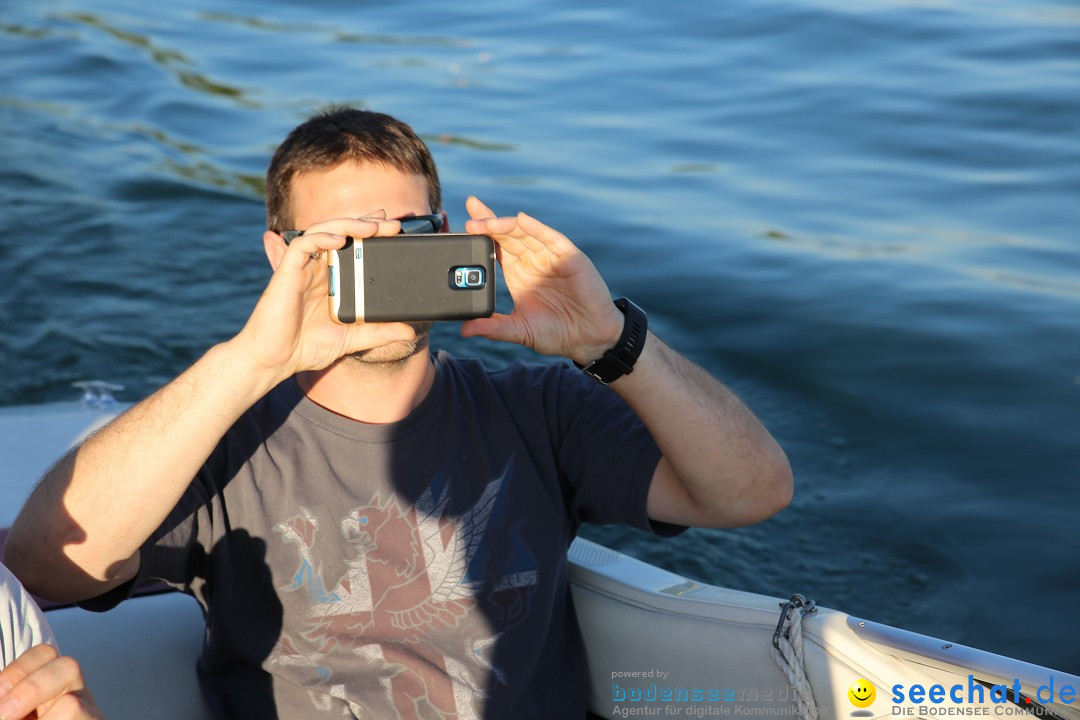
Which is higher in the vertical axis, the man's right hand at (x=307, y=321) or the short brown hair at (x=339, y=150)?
the short brown hair at (x=339, y=150)

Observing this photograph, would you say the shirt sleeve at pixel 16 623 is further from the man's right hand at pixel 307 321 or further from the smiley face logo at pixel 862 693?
the smiley face logo at pixel 862 693

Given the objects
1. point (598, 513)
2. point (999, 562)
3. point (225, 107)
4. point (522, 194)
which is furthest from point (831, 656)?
point (225, 107)

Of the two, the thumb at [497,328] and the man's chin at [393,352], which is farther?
the man's chin at [393,352]

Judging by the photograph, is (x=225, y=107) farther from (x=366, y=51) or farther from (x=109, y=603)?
(x=109, y=603)

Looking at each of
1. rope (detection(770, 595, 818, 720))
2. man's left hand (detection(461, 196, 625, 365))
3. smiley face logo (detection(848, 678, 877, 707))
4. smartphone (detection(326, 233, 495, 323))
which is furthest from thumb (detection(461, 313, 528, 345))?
smiley face logo (detection(848, 678, 877, 707))

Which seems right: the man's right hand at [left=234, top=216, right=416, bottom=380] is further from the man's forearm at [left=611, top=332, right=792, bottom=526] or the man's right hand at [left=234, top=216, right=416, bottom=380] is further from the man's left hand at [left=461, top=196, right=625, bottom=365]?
the man's forearm at [left=611, top=332, right=792, bottom=526]

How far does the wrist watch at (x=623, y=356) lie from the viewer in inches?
80.7

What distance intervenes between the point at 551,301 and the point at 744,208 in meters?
4.97

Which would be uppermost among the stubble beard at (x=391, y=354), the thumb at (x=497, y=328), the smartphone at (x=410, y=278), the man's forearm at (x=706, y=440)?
the smartphone at (x=410, y=278)

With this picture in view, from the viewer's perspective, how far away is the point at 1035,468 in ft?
14.9

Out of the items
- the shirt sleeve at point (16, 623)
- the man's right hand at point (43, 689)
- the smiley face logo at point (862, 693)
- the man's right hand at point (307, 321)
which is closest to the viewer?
the man's right hand at point (43, 689)

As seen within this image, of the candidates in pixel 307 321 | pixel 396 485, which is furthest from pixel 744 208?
pixel 307 321

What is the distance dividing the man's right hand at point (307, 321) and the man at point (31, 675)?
0.52 meters

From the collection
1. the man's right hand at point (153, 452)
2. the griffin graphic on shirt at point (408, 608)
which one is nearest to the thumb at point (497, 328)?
the man's right hand at point (153, 452)
